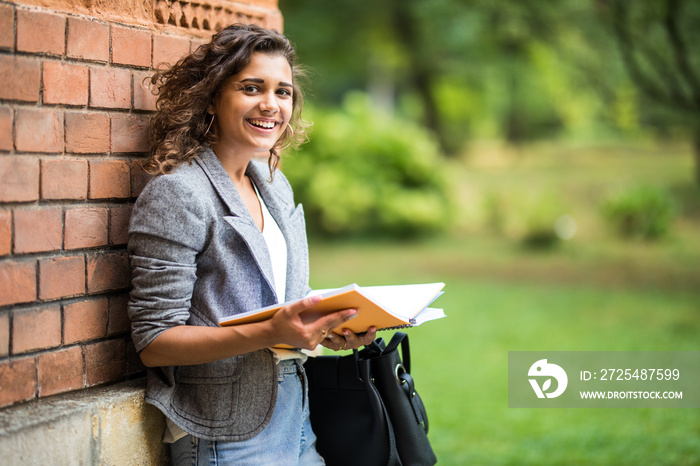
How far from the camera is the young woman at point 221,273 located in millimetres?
1818

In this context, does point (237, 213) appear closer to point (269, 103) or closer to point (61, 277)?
point (269, 103)

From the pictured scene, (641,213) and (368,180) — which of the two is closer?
(641,213)

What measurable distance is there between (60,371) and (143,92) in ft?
2.72

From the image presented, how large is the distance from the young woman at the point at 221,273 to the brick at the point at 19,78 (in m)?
0.34

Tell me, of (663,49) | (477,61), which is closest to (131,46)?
(663,49)

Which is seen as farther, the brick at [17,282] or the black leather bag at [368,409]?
the black leather bag at [368,409]

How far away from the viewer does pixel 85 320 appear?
1955 millimetres

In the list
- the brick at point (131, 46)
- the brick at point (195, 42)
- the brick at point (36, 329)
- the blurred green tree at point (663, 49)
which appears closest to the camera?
the brick at point (36, 329)

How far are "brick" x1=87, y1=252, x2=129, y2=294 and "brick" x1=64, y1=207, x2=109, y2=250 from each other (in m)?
0.04

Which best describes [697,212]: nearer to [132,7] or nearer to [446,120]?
[446,120]

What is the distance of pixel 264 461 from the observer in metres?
1.96

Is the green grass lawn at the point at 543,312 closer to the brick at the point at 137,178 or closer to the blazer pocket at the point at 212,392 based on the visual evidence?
the blazer pocket at the point at 212,392

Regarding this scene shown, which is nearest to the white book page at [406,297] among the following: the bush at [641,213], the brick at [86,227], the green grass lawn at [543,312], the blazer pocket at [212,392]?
the blazer pocket at [212,392]

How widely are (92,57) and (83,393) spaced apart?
913 mm
